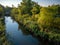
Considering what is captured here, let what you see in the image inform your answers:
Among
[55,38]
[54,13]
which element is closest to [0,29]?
[55,38]

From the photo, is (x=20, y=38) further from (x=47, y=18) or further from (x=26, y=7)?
(x=26, y=7)

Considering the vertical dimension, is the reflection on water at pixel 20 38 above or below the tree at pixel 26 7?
below

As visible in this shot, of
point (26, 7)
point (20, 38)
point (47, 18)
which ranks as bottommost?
point (20, 38)

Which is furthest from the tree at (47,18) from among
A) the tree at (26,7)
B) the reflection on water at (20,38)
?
the tree at (26,7)

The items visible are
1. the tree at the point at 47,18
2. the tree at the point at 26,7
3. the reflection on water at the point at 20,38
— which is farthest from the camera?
the tree at the point at 26,7

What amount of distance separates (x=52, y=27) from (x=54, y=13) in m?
1.91

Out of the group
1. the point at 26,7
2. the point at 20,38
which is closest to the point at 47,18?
the point at 20,38

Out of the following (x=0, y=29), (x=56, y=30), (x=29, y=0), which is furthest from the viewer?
(x=29, y=0)

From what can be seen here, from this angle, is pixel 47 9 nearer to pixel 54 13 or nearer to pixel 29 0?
pixel 54 13

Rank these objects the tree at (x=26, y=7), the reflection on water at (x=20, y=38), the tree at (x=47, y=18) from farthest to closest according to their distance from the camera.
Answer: the tree at (x=26, y=7)
the tree at (x=47, y=18)
the reflection on water at (x=20, y=38)

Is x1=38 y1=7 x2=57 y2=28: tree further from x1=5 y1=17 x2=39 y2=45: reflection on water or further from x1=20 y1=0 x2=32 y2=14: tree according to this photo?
x1=20 y1=0 x2=32 y2=14: tree

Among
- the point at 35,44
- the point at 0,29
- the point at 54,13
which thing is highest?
the point at 54,13

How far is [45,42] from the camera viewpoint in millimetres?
14102

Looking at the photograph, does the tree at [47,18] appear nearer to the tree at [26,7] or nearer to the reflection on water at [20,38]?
the reflection on water at [20,38]
